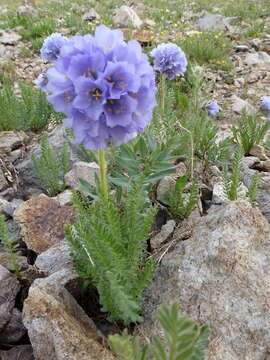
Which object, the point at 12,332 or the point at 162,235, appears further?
the point at 162,235

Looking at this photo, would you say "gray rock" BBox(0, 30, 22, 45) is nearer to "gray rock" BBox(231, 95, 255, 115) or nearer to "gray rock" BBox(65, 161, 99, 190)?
"gray rock" BBox(231, 95, 255, 115)

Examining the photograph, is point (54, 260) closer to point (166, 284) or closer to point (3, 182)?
point (166, 284)

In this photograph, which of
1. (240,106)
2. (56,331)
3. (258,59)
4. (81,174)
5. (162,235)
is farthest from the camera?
(258,59)

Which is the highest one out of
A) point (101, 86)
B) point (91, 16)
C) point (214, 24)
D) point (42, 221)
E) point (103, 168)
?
point (101, 86)

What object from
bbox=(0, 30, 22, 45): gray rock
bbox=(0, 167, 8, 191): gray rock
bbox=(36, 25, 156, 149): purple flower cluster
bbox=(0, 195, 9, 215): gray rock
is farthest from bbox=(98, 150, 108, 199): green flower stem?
bbox=(0, 30, 22, 45): gray rock

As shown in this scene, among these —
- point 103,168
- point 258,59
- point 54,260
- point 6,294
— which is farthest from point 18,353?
point 258,59

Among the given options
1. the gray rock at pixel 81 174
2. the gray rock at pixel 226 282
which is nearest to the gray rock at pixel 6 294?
the gray rock at pixel 226 282

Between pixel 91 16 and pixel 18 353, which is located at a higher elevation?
pixel 18 353
